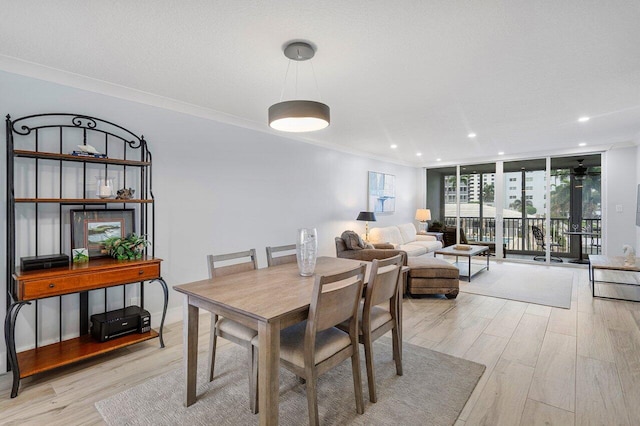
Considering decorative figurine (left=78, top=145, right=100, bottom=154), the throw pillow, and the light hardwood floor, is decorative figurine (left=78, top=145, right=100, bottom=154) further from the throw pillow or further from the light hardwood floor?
the throw pillow

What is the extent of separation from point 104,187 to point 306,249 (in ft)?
6.10

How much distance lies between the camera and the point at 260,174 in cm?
430

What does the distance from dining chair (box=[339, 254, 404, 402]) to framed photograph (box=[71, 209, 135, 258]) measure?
2.24 meters

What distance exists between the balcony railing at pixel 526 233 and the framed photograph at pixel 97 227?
759cm

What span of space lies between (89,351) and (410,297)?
11.9 ft

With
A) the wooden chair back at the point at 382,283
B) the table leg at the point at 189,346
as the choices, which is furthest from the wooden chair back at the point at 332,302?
the table leg at the point at 189,346

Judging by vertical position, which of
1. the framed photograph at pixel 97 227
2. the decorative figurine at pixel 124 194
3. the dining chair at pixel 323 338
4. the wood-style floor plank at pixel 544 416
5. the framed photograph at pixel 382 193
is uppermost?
the framed photograph at pixel 382 193

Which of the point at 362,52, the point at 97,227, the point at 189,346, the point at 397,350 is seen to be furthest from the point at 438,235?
the point at 97,227

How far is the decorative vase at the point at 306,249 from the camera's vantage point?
88.3 inches

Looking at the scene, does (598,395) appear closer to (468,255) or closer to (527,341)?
(527,341)

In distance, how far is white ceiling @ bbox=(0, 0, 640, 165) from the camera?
1837 mm

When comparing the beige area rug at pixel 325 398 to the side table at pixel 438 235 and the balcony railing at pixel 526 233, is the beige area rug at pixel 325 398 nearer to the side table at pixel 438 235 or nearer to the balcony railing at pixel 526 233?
the side table at pixel 438 235

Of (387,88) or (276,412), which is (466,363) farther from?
(387,88)

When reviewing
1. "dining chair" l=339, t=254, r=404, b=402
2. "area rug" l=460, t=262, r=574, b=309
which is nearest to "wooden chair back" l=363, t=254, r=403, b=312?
"dining chair" l=339, t=254, r=404, b=402
